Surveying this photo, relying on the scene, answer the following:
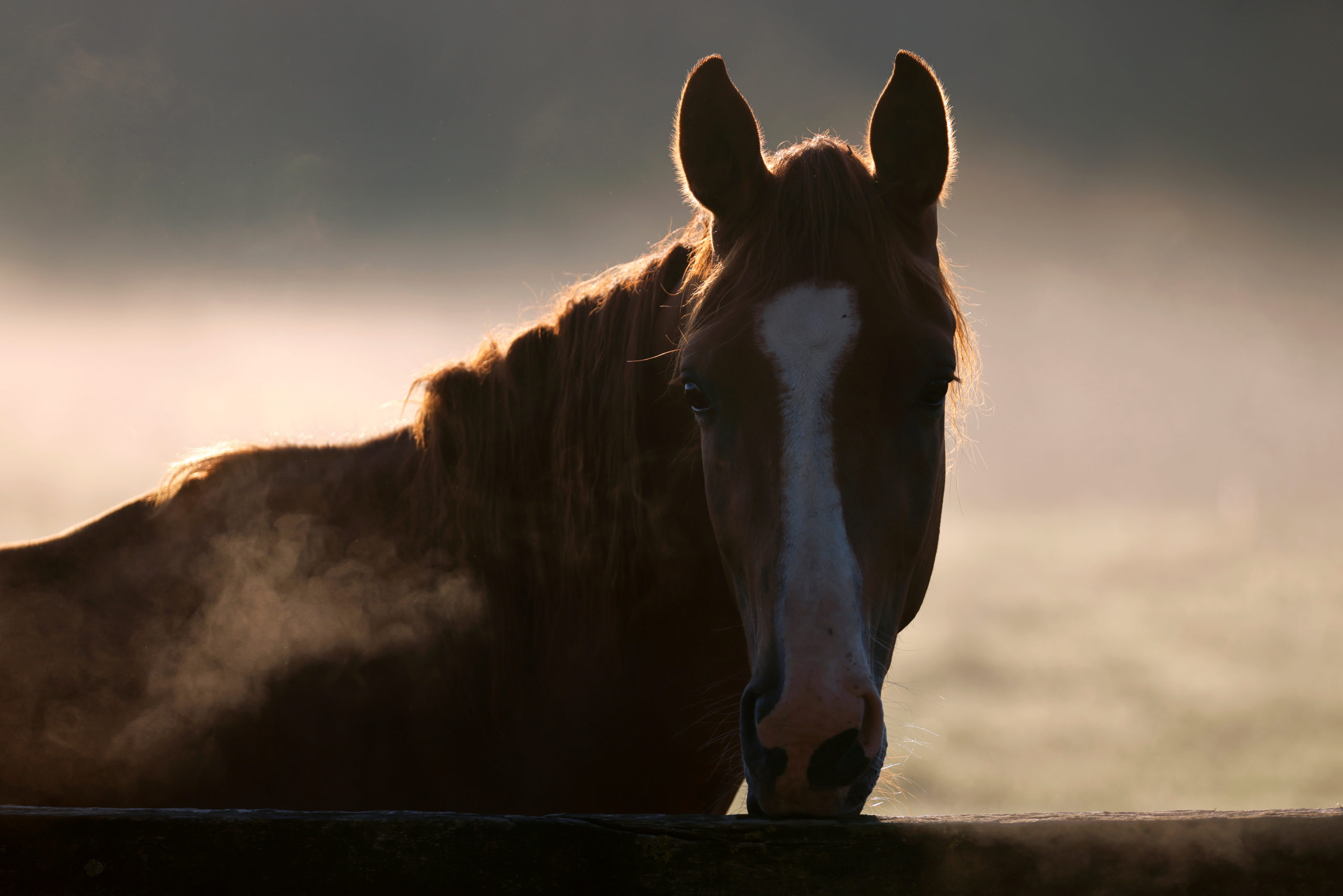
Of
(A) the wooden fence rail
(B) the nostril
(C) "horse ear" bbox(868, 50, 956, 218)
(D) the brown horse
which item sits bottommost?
(A) the wooden fence rail

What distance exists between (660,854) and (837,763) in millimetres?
497

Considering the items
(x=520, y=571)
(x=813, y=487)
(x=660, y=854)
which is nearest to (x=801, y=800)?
(x=660, y=854)

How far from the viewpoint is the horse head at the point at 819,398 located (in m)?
1.63

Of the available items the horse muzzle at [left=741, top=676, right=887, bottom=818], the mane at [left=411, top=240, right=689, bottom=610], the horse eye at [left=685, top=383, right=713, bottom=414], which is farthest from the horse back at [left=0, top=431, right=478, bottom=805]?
the horse muzzle at [left=741, top=676, right=887, bottom=818]

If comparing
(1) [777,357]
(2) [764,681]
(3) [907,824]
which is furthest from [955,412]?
(3) [907,824]

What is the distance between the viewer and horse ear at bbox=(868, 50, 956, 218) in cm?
249

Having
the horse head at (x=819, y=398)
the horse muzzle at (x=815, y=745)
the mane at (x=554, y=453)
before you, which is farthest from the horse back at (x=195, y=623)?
the horse muzzle at (x=815, y=745)

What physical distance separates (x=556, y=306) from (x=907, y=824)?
197 centimetres

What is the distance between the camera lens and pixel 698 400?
222 cm

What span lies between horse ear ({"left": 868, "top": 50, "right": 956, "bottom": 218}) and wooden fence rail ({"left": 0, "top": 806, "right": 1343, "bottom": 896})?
1.82 metres

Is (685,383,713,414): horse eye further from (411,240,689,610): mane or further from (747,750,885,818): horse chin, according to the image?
(747,750,885,818): horse chin

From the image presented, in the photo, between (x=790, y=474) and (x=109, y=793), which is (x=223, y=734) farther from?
(x=790, y=474)

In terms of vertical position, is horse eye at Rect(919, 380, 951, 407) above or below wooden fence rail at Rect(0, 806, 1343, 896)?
above

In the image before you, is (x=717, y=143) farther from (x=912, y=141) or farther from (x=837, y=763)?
(x=837, y=763)
